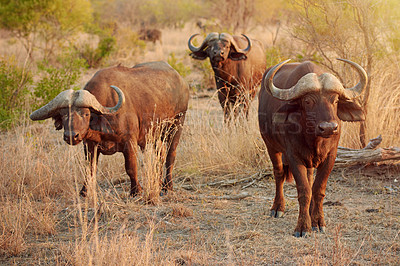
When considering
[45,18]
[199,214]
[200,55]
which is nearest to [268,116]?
[199,214]

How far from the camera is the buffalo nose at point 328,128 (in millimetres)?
3822

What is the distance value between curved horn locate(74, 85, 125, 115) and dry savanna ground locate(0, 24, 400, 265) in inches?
24.6

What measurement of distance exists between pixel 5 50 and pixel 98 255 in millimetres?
15738

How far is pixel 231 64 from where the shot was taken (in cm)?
912

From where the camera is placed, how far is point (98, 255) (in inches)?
137

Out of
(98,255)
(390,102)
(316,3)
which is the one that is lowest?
(98,255)

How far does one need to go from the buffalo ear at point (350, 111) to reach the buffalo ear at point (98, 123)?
2448 millimetres

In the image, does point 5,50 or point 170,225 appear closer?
point 170,225

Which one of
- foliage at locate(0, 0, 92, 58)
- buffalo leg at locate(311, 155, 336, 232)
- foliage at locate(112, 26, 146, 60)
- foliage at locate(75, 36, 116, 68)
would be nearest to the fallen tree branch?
buffalo leg at locate(311, 155, 336, 232)

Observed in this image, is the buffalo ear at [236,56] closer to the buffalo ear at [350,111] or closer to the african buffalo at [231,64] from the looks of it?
the african buffalo at [231,64]

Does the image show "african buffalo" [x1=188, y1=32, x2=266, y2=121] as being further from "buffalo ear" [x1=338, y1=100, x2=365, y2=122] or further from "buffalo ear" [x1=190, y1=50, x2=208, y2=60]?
"buffalo ear" [x1=338, y1=100, x2=365, y2=122]

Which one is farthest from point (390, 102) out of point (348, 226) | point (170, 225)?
point (170, 225)

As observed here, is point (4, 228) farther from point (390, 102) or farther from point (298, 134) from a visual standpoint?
point (390, 102)

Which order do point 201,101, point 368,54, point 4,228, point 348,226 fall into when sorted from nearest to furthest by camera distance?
point 4,228 < point 348,226 < point 368,54 < point 201,101
